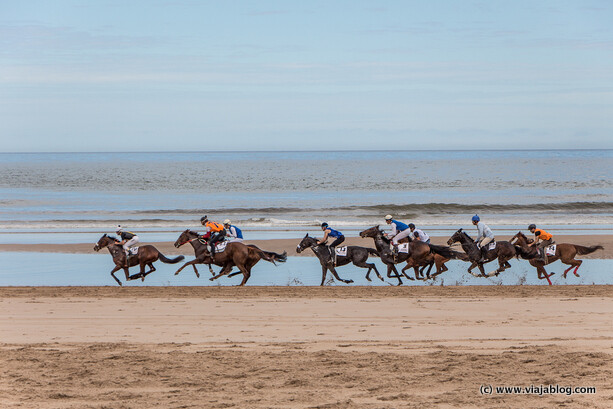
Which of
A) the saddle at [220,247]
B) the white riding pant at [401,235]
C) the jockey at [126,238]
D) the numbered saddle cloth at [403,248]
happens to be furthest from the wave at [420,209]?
the saddle at [220,247]

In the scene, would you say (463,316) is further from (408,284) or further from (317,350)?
(408,284)

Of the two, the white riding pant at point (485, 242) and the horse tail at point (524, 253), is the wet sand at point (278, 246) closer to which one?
the horse tail at point (524, 253)

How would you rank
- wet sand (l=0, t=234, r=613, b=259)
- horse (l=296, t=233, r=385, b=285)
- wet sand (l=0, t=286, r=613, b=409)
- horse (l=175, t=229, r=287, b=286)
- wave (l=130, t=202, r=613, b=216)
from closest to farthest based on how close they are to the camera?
wet sand (l=0, t=286, r=613, b=409), horse (l=296, t=233, r=385, b=285), horse (l=175, t=229, r=287, b=286), wet sand (l=0, t=234, r=613, b=259), wave (l=130, t=202, r=613, b=216)

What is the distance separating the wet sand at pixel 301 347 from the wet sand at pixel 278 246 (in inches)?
320

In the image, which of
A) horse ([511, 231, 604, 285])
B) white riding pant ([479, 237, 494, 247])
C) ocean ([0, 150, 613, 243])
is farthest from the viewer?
ocean ([0, 150, 613, 243])

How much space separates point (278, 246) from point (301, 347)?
15.3 m

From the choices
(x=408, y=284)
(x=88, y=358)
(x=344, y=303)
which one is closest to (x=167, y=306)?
(x=344, y=303)

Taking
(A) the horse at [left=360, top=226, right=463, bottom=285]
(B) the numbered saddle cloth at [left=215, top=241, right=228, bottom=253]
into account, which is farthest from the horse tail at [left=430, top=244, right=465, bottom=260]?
(B) the numbered saddle cloth at [left=215, top=241, right=228, bottom=253]

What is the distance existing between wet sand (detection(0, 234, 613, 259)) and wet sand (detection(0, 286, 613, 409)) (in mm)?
8133

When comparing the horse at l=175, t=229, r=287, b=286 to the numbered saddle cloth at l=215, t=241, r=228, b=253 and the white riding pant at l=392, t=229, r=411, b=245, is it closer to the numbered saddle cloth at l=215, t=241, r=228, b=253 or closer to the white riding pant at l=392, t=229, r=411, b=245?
the numbered saddle cloth at l=215, t=241, r=228, b=253

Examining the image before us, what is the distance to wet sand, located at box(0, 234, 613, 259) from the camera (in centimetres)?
2459

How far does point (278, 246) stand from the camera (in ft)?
85.6

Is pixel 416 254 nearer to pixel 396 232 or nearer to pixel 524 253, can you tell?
pixel 396 232

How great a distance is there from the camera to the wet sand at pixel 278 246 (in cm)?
2459
